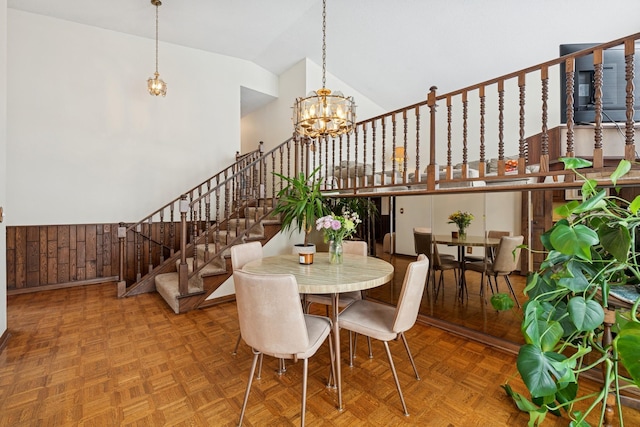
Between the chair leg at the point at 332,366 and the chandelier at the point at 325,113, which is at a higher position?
the chandelier at the point at 325,113

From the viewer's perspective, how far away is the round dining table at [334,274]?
5.53 ft

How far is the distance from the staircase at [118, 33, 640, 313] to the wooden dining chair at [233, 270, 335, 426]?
1.87 m

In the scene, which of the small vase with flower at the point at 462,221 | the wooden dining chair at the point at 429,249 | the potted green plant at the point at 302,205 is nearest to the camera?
the small vase with flower at the point at 462,221

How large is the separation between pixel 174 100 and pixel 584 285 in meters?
5.71

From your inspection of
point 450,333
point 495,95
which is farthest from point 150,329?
point 495,95

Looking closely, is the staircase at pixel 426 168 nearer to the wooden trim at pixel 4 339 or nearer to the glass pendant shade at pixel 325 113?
the glass pendant shade at pixel 325 113

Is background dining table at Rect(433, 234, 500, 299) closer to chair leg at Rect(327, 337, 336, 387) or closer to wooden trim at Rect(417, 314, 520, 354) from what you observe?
wooden trim at Rect(417, 314, 520, 354)

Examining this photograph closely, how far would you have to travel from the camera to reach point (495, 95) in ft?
16.1

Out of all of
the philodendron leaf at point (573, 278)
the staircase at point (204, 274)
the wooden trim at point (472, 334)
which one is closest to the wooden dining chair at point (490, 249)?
the wooden trim at point (472, 334)

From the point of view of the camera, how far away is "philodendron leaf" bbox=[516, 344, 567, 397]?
127 centimetres

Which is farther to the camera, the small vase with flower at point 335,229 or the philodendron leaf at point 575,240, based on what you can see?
the small vase with flower at point 335,229

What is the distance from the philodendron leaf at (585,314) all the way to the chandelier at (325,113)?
80.3 inches

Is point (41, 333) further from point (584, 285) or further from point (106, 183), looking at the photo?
point (584, 285)

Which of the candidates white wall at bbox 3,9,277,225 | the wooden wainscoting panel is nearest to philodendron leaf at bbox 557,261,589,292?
white wall at bbox 3,9,277,225
